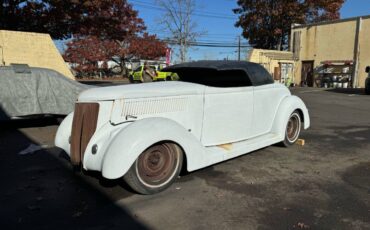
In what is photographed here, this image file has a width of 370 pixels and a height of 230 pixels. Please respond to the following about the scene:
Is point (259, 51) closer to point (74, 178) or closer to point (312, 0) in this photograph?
point (312, 0)

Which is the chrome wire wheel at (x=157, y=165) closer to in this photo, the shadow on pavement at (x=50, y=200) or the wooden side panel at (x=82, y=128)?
the shadow on pavement at (x=50, y=200)

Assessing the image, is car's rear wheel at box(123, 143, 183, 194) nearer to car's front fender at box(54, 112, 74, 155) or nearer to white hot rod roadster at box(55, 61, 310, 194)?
white hot rod roadster at box(55, 61, 310, 194)

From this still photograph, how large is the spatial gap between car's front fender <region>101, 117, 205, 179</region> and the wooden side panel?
0.44 m

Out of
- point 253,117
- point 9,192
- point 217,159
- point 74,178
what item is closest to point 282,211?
point 217,159

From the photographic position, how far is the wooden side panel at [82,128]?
13.1 feet

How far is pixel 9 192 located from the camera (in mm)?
4051

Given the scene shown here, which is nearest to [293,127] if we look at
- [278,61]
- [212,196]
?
[212,196]

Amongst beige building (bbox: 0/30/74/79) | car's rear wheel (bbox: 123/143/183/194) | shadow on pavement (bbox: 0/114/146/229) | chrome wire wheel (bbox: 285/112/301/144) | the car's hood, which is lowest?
shadow on pavement (bbox: 0/114/146/229)

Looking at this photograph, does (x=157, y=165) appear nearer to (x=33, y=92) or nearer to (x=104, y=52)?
(x=33, y=92)

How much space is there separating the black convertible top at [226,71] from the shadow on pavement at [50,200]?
235cm

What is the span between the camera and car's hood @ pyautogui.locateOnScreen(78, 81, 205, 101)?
3967 millimetres

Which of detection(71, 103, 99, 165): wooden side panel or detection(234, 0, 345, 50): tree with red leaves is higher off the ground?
detection(234, 0, 345, 50): tree with red leaves

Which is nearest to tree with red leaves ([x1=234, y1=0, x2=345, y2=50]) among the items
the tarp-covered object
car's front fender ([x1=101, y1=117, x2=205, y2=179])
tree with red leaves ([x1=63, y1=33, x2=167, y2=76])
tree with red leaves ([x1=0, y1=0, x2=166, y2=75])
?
tree with red leaves ([x1=63, y1=33, x2=167, y2=76])

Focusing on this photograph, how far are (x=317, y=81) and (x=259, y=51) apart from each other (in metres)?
5.46
